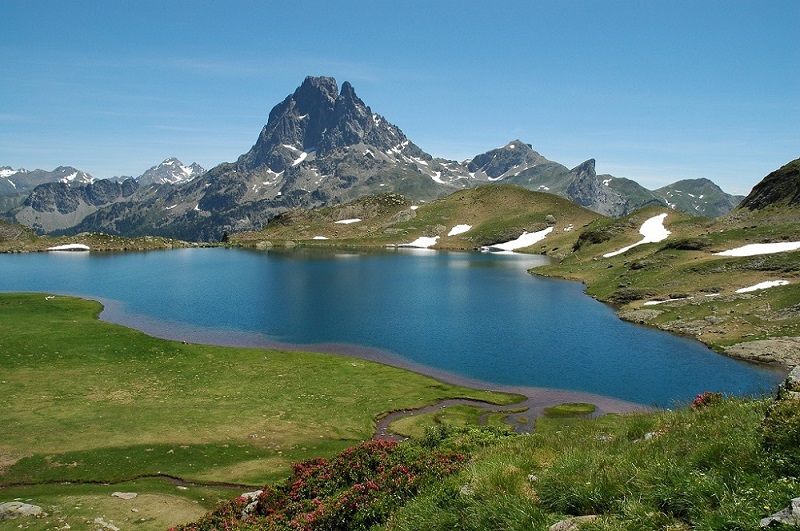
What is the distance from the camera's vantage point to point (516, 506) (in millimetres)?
11375

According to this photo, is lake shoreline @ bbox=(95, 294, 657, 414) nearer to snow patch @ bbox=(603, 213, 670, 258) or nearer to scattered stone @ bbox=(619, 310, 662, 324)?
scattered stone @ bbox=(619, 310, 662, 324)

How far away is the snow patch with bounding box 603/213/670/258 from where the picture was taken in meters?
159

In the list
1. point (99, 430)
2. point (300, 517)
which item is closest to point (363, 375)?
point (99, 430)

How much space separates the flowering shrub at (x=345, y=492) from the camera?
14.5 meters

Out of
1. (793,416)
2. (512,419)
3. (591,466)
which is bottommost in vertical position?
(512,419)

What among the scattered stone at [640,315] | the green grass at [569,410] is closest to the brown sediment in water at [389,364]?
the green grass at [569,410]

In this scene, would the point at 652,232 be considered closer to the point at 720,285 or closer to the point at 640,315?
the point at 720,285

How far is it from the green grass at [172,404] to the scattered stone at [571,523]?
2502cm

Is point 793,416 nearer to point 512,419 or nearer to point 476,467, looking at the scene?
point 476,467

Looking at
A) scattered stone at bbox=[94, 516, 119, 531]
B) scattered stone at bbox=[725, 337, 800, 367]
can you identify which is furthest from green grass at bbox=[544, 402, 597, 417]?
scattered stone at bbox=[94, 516, 119, 531]

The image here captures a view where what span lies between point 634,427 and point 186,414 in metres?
36.3

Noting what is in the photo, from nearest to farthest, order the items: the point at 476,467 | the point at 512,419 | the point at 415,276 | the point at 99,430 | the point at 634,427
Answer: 1. the point at 476,467
2. the point at 634,427
3. the point at 99,430
4. the point at 512,419
5. the point at 415,276

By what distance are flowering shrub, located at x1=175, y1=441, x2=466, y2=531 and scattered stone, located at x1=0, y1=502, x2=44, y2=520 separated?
1141 centimetres

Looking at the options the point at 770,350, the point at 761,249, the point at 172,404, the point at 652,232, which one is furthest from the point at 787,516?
the point at 652,232
